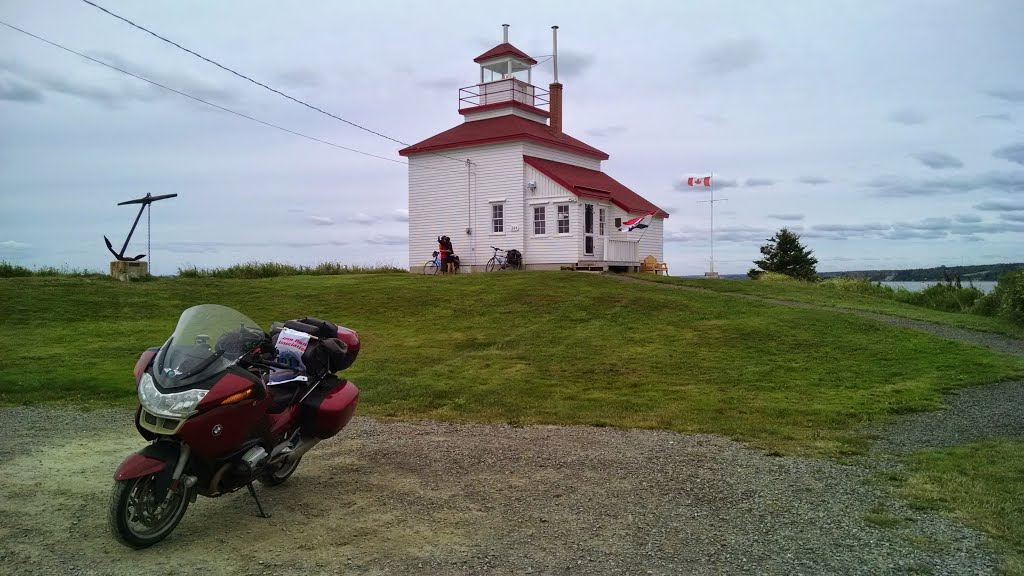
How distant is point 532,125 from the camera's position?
102ft

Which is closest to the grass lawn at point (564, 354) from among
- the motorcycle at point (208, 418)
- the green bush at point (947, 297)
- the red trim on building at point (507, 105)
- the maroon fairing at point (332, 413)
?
the maroon fairing at point (332, 413)

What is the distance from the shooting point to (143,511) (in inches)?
183

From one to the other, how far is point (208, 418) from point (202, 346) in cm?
53

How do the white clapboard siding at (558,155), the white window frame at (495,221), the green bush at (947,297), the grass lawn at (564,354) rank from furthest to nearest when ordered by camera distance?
the white window frame at (495,221)
the white clapboard siding at (558,155)
the green bush at (947,297)
the grass lawn at (564,354)

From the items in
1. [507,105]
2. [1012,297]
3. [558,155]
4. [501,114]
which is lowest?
[1012,297]

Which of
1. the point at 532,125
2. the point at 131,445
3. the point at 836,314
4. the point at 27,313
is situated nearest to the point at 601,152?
the point at 532,125

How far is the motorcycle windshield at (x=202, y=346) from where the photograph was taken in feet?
15.4

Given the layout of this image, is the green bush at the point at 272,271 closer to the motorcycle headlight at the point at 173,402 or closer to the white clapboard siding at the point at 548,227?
the white clapboard siding at the point at 548,227

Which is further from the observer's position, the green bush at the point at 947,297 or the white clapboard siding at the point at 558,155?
the white clapboard siding at the point at 558,155

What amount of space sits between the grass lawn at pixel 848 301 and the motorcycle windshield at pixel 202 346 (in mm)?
17327

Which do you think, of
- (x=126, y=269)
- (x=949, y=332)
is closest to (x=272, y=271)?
(x=126, y=269)

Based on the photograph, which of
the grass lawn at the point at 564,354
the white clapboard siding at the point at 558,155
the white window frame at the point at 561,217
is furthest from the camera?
the white clapboard siding at the point at 558,155

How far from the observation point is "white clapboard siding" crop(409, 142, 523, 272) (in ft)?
93.3

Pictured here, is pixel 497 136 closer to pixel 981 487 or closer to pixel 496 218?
pixel 496 218
